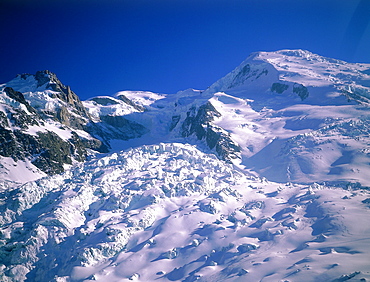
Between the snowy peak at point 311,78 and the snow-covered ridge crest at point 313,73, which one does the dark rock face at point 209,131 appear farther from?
the snow-covered ridge crest at point 313,73

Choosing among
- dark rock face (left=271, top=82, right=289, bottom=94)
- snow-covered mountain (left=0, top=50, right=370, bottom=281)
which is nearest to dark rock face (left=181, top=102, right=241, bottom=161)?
snow-covered mountain (left=0, top=50, right=370, bottom=281)

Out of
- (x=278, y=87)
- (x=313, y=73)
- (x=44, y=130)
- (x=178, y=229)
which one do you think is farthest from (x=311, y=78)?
(x=44, y=130)

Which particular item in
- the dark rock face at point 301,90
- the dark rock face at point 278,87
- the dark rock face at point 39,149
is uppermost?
the dark rock face at point 278,87

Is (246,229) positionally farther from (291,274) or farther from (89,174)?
(89,174)

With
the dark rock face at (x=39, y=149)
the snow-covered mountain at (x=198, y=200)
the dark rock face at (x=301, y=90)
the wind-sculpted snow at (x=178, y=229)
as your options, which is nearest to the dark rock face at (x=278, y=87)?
the dark rock face at (x=301, y=90)

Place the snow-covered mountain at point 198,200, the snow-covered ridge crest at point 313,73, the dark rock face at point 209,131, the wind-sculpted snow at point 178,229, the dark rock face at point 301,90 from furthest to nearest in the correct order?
the snow-covered ridge crest at point 313,73, the dark rock face at point 301,90, the dark rock face at point 209,131, the snow-covered mountain at point 198,200, the wind-sculpted snow at point 178,229

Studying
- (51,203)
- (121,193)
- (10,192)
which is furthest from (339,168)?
(10,192)
